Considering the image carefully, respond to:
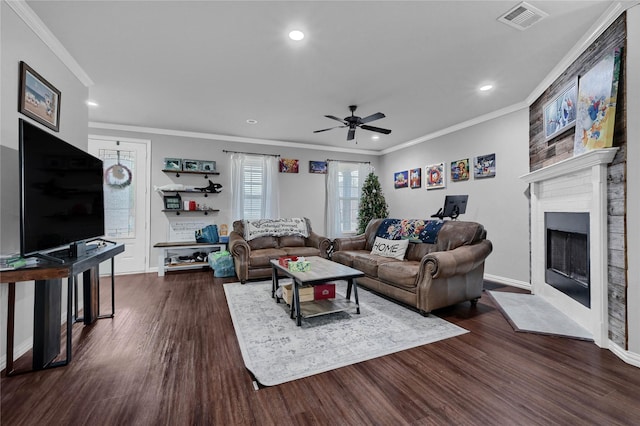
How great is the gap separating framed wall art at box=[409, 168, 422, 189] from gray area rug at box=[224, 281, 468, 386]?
3.23 meters

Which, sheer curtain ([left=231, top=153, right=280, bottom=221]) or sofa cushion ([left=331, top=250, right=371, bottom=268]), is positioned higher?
sheer curtain ([left=231, top=153, right=280, bottom=221])

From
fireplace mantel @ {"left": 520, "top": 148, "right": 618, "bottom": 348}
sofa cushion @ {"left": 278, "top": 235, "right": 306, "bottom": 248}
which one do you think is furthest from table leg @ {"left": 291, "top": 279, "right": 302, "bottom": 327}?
fireplace mantel @ {"left": 520, "top": 148, "right": 618, "bottom": 348}

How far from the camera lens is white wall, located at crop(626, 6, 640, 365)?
203 cm

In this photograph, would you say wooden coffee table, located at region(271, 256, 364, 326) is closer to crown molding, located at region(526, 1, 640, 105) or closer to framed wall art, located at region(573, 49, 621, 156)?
framed wall art, located at region(573, 49, 621, 156)

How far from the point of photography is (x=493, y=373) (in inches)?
75.8

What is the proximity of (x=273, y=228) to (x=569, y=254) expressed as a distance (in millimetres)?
4080

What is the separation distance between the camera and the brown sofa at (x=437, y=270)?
287 centimetres

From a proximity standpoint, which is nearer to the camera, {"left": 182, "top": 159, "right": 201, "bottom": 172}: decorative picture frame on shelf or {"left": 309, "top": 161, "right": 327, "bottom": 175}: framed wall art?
{"left": 182, "top": 159, "right": 201, "bottom": 172}: decorative picture frame on shelf

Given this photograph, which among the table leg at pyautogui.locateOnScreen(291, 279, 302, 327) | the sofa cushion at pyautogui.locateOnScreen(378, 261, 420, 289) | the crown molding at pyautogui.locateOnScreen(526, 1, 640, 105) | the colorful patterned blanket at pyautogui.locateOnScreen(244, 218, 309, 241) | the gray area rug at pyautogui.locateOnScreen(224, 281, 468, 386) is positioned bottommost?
the gray area rug at pyautogui.locateOnScreen(224, 281, 468, 386)

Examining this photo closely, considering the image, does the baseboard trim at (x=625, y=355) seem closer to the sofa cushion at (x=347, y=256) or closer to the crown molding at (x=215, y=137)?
the sofa cushion at (x=347, y=256)

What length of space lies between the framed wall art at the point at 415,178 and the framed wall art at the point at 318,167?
6.21ft

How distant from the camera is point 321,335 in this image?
8.12 feet

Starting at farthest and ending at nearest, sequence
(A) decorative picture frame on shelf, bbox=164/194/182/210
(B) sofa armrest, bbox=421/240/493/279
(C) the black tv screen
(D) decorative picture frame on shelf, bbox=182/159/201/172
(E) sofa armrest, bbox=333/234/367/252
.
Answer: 1. (D) decorative picture frame on shelf, bbox=182/159/201/172
2. (A) decorative picture frame on shelf, bbox=164/194/182/210
3. (E) sofa armrest, bbox=333/234/367/252
4. (B) sofa armrest, bbox=421/240/493/279
5. (C) the black tv screen

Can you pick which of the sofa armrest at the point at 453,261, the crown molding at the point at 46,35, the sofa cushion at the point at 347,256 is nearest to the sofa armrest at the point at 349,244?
the sofa cushion at the point at 347,256
